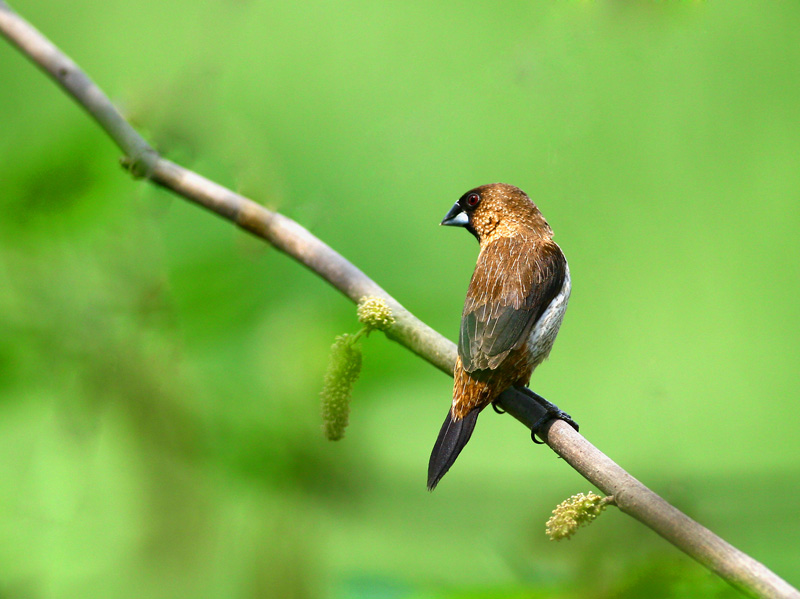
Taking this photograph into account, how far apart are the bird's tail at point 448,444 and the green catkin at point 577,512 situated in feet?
0.53

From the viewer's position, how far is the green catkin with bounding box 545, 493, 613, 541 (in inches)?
22.2

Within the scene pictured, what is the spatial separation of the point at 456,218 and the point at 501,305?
10.2 inches

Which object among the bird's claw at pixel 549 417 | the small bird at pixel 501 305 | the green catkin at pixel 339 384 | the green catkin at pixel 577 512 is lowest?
the green catkin at pixel 577 512

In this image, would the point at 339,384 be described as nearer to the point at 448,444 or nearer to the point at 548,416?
the point at 448,444

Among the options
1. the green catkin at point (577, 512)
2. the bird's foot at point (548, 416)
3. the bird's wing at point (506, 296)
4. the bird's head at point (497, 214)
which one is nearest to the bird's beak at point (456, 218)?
the bird's head at point (497, 214)

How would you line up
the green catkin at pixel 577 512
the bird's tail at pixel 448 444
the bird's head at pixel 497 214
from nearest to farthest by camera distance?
the green catkin at pixel 577 512
the bird's tail at pixel 448 444
the bird's head at pixel 497 214

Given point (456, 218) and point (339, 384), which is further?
point (456, 218)

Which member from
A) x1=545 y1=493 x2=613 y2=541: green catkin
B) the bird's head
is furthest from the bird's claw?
the bird's head

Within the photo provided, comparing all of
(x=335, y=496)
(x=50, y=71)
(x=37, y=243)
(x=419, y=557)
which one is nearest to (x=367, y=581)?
(x=335, y=496)

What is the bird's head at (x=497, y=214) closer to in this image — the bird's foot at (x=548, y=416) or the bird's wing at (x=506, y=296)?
the bird's wing at (x=506, y=296)

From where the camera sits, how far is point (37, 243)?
3.12ft

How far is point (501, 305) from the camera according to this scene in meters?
0.88

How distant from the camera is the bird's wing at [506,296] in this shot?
2.69ft

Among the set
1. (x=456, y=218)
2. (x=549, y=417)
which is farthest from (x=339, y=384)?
(x=456, y=218)
